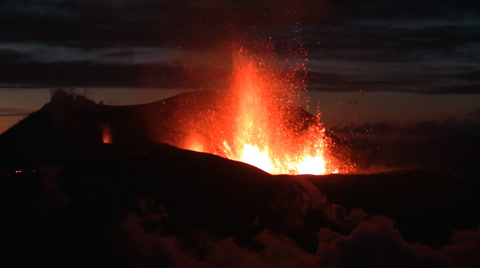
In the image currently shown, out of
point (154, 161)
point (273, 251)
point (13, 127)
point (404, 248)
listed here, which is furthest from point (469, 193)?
point (13, 127)

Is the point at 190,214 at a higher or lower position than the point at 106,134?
lower

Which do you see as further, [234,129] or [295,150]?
[234,129]

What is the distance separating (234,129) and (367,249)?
71.6 feet

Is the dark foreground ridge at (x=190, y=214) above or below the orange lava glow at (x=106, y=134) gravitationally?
below

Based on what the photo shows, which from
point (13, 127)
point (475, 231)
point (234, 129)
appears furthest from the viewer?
point (13, 127)

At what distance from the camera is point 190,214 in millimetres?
56844

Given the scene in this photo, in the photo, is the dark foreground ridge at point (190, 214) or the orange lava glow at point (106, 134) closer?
the dark foreground ridge at point (190, 214)

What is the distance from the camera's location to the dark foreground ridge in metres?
55.6

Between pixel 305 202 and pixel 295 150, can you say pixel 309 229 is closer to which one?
pixel 305 202

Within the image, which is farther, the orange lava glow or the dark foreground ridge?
the orange lava glow

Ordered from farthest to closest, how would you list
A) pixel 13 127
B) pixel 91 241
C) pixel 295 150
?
pixel 13 127
pixel 295 150
pixel 91 241

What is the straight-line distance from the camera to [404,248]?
60.4 m

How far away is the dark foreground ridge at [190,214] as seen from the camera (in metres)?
55.6

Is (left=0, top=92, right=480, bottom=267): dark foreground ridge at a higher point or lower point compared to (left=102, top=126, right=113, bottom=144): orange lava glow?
lower
